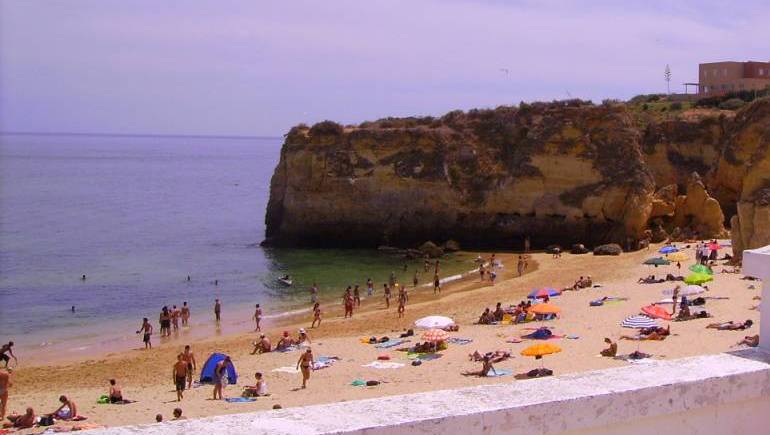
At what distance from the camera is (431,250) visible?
41.3 meters

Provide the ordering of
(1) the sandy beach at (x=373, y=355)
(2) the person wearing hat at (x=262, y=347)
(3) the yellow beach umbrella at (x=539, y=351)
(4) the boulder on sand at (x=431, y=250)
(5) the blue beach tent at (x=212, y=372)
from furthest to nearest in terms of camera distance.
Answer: (4) the boulder on sand at (x=431, y=250) → (2) the person wearing hat at (x=262, y=347) → (5) the blue beach tent at (x=212, y=372) → (3) the yellow beach umbrella at (x=539, y=351) → (1) the sandy beach at (x=373, y=355)

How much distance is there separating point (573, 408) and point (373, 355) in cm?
1658

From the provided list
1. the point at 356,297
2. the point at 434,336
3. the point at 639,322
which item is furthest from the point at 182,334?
the point at 639,322

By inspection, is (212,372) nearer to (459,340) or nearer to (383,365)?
(383,365)

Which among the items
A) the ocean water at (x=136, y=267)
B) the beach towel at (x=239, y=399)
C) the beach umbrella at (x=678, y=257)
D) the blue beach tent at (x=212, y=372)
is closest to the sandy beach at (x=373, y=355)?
the beach towel at (x=239, y=399)

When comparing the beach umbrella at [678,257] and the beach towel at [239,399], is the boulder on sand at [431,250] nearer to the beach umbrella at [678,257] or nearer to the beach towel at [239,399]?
the beach umbrella at [678,257]

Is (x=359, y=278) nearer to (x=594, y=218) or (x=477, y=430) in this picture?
(x=594, y=218)

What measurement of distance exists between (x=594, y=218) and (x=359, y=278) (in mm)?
13416

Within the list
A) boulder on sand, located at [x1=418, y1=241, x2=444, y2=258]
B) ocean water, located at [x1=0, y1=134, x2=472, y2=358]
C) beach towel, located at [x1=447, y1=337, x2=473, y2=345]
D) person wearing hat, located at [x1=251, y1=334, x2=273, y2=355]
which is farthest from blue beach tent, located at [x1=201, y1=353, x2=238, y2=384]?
boulder on sand, located at [x1=418, y1=241, x2=444, y2=258]

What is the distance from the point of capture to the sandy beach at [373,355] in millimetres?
15695

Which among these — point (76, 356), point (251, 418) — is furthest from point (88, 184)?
point (251, 418)

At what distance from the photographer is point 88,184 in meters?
99.9

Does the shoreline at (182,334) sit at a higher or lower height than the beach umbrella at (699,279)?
lower

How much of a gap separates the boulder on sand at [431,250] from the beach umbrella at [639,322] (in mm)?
21070
